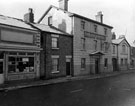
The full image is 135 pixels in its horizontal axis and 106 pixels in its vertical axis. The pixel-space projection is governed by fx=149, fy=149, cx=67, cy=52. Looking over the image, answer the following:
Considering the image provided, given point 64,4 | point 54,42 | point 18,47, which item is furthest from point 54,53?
point 64,4

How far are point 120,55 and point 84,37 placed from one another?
14.6 meters

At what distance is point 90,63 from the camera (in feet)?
85.5

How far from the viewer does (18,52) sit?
52.7 feet

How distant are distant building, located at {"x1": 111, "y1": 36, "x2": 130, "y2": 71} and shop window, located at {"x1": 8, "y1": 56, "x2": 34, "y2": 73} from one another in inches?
842

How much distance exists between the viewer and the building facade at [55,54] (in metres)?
18.9

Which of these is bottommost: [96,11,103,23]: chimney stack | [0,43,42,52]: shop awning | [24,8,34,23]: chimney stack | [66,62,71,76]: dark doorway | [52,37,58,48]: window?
[66,62,71,76]: dark doorway

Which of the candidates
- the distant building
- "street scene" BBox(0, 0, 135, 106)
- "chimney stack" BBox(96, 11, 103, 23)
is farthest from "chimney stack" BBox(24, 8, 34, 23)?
the distant building

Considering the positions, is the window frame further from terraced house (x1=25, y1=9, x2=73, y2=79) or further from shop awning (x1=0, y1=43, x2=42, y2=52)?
shop awning (x1=0, y1=43, x2=42, y2=52)

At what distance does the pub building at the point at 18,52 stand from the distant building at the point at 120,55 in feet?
68.0

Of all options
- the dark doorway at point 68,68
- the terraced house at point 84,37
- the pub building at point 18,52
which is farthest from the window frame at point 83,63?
the pub building at point 18,52

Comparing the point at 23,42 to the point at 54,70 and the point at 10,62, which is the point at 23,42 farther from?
the point at 54,70

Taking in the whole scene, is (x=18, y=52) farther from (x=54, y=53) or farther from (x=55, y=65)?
(x=55, y=65)

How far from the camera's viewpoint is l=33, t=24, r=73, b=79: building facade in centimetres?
1891

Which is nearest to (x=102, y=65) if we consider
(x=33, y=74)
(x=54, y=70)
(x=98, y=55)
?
(x=98, y=55)
